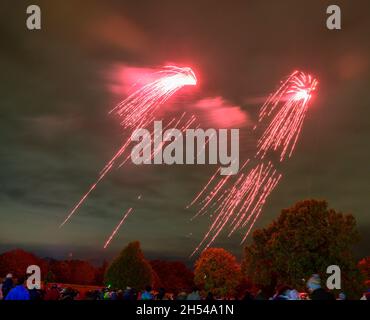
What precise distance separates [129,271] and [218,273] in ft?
77.5

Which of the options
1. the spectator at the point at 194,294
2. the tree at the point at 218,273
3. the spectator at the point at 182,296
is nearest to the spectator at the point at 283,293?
the spectator at the point at 194,294

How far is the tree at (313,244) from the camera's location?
224 ft

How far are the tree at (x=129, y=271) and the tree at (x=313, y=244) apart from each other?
45.1m

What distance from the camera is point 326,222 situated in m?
71.1

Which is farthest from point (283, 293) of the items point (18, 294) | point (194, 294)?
point (194, 294)

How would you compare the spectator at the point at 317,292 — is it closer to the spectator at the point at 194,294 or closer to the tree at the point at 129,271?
the spectator at the point at 194,294

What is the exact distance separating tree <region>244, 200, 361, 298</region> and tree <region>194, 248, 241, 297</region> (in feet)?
175

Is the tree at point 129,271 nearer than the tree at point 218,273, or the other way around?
the tree at point 129,271

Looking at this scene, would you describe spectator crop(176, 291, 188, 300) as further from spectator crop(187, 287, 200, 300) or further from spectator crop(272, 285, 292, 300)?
spectator crop(272, 285, 292, 300)

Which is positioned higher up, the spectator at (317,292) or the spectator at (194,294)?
the spectator at (317,292)

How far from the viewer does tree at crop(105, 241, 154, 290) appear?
113625 millimetres

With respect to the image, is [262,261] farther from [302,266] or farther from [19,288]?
[19,288]

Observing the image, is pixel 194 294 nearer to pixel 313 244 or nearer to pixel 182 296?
pixel 182 296

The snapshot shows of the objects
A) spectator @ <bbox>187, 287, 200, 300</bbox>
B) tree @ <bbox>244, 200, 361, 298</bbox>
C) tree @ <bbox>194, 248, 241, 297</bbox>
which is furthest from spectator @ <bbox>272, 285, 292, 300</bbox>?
tree @ <bbox>194, 248, 241, 297</bbox>
